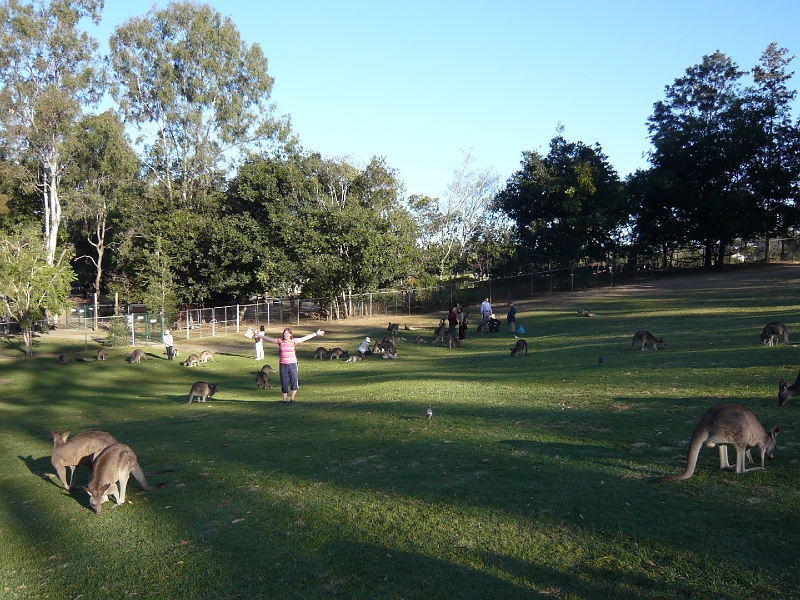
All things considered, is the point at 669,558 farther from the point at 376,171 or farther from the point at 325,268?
the point at 376,171

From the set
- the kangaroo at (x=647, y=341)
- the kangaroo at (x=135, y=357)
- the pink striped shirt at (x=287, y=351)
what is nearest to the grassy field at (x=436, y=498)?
the pink striped shirt at (x=287, y=351)

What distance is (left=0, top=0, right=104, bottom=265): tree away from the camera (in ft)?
136

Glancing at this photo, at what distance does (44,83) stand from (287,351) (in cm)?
3860

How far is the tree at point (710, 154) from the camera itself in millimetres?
49719

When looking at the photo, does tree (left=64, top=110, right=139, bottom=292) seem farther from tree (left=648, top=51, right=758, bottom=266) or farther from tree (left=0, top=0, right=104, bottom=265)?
tree (left=648, top=51, right=758, bottom=266)

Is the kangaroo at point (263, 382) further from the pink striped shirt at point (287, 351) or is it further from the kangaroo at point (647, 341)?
the kangaroo at point (647, 341)

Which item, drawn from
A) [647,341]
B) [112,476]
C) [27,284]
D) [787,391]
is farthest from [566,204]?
[112,476]

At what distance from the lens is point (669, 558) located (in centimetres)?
591

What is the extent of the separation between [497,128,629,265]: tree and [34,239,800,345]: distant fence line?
1.67 m

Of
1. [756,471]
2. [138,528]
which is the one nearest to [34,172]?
[138,528]

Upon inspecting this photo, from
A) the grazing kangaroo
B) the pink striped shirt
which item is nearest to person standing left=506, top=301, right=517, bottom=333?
the pink striped shirt

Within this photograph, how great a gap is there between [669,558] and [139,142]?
176ft

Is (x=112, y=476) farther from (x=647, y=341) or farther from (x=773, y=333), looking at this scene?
(x=773, y=333)

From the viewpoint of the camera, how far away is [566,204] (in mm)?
49688
